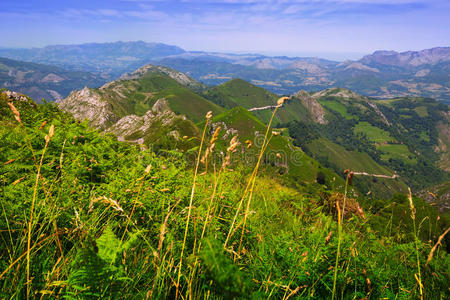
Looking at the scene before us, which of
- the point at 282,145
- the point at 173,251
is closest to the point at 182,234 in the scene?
the point at 173,251

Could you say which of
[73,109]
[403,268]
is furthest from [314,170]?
[73,109]

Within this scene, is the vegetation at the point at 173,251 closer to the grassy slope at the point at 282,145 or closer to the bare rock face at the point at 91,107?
the grassy slope at the point at 282,145

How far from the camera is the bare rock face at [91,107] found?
161 m

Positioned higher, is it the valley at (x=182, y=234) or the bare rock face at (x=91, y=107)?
the valley at (x=182, y=234)

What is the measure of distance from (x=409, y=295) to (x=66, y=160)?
5183mm

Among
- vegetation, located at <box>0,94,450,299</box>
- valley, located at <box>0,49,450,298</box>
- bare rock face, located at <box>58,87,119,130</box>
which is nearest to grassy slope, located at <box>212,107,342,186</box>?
bare rock face, located at <box>58,87,119,130</box>

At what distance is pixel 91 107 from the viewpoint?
558 feet

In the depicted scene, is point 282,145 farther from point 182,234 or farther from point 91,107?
point 182,234

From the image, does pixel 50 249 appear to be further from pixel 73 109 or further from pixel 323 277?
pixel 73 109

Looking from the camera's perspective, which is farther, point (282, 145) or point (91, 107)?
point (91, 107)

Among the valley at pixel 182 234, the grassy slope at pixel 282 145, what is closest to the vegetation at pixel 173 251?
the valley at pixel 182 234

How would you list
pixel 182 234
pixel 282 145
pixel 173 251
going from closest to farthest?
pixel 173 251 < pixel 182 234 < pixel 282 145

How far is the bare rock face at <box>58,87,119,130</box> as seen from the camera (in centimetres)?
16076

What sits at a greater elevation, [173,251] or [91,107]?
[173,251]
